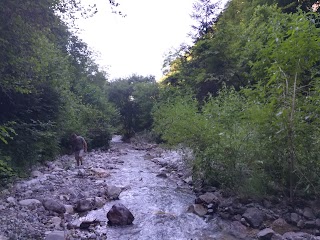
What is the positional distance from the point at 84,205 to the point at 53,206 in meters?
0.85

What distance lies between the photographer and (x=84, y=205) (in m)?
8.95

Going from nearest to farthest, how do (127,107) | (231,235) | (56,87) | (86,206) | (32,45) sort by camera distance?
(231,235), (32,45), (86,206), (56,87), (127,107)

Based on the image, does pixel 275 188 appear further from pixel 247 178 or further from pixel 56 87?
pixel 56 87

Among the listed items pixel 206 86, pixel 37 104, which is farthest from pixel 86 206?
pixel 206 86

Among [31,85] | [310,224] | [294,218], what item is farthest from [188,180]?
[31,85]

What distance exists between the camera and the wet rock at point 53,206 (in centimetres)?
839

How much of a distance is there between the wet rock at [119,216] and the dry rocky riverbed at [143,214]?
2.1 inches

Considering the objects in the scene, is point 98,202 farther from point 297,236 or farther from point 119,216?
point 297,236

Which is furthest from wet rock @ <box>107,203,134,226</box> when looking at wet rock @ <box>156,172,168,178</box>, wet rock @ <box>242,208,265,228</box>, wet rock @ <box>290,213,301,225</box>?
wet rock @ <box>156,172,168,178</box>

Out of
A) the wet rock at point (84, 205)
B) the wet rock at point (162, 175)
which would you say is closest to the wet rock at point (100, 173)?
the wet rock at point (162, 175)

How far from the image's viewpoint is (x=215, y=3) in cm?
2958

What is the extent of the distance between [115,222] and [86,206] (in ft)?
4.77

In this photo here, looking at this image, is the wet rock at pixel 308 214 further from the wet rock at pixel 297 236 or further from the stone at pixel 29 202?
the stone at pixel 29 202

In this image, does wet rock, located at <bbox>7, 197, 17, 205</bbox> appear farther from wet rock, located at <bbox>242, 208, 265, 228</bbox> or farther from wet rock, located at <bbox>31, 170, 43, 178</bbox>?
wet rock, located at <bbox>242, 208, 265, 228</bbox>
